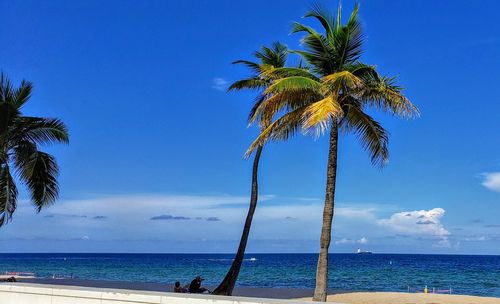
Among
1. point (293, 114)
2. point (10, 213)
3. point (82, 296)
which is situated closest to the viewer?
point (82, 296)

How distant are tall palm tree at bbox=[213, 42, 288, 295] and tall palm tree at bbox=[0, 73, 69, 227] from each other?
7.12 m

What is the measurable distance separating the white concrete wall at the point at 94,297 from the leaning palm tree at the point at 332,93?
6884 mm

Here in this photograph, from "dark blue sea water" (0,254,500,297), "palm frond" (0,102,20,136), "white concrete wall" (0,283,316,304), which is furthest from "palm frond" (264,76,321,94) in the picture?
"dark blue sea water" (0,254,500,297)

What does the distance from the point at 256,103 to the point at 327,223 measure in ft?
30.6

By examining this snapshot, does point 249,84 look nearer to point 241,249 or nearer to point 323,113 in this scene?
point 241,249

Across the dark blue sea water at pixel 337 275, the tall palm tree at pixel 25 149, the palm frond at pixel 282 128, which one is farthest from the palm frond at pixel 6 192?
the dark blue sea water at pixel 337 275

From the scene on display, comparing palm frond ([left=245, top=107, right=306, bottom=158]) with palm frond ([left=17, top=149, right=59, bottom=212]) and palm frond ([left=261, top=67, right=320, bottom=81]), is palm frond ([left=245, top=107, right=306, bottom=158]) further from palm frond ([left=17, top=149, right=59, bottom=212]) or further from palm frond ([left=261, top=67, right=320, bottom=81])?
palm frond ([left=17, top=149, right=59, bottom=212])

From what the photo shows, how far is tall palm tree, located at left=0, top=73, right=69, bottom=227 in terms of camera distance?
18.3 m

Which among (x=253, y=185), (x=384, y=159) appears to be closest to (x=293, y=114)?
(x=384, y=159)

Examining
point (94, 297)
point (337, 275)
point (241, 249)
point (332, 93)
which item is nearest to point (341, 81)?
point (332, 93)

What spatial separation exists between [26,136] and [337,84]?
9964mm

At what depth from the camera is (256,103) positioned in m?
23.5

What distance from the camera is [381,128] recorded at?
16.5 m

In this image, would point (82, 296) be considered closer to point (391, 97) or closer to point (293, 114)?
point (293, 114)
